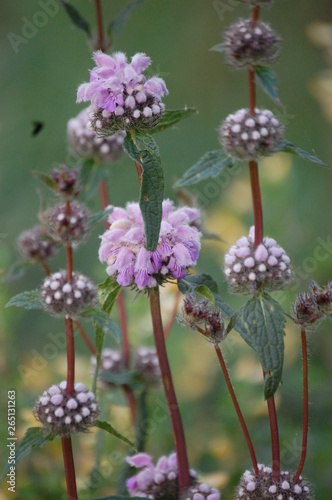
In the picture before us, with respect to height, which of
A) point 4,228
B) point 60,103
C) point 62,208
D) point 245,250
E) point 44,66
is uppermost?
point 44,66

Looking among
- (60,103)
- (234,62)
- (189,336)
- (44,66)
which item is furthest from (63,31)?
(234,62)

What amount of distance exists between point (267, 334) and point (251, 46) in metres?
0.45

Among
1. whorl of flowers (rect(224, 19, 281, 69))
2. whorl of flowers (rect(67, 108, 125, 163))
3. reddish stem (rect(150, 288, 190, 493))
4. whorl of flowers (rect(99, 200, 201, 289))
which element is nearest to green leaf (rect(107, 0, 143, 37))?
whorl of flowers (rect(67, 108, 125, 163))

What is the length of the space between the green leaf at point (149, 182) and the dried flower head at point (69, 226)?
196 millimetres

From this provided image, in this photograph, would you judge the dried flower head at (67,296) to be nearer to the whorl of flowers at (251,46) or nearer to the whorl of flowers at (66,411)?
the whorl of flowers at (66,411)

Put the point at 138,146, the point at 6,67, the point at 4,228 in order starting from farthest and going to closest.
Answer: the point at 6,67 < the point at 4,228 < the point at 138,146

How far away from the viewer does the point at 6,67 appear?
321 cm

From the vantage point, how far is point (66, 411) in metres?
1.06

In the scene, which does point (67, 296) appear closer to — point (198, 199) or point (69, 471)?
point (69, 471)

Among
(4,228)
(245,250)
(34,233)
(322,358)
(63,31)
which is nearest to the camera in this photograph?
(245,250)

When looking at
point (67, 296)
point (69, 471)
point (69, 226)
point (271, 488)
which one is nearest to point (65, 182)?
point (69, 226)

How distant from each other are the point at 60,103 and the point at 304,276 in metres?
1.73

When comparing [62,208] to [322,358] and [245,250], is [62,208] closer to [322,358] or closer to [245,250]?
[245,250]

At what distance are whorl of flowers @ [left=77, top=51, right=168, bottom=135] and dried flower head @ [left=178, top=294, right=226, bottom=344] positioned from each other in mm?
256
